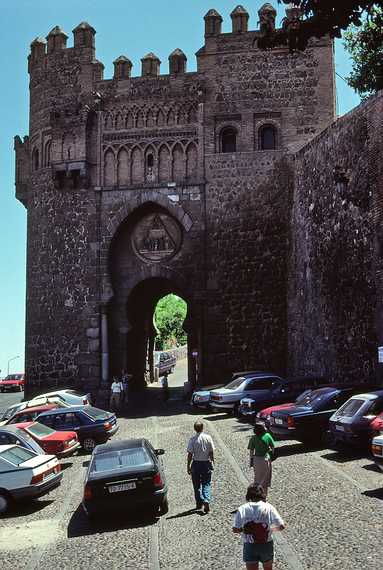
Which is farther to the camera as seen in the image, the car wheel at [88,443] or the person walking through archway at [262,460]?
the car wheel at [88,443]

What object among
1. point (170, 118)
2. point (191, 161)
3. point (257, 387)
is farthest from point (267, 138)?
point (257, 387)

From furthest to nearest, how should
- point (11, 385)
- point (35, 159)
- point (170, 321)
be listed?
point (170, 321) → point (11, 385) → point (35, 159)

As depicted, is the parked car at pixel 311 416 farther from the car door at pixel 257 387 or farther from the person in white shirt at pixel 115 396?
the person in white shirt at pixel 115 396

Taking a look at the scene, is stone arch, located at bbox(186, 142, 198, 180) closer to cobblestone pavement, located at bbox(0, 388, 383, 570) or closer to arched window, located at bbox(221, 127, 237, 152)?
arched window, located at bbox(221, 127, 237, 152)

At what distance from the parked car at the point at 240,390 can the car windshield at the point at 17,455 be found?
9.16 metres

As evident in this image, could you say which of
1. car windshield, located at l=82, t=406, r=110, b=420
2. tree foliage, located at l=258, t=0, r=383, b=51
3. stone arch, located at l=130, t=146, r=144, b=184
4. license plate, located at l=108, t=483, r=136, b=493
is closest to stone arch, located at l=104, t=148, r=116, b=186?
stone arch, located at l=130, t=146, r=144, b=184

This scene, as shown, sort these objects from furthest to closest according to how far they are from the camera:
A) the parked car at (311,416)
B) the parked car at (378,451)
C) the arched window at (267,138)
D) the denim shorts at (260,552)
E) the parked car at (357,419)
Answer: the arched window at (267,138) → the parked car at (311,416) → the parked car at (357,419) → the parked car at (378,451) → the denim shorts at (260,552)

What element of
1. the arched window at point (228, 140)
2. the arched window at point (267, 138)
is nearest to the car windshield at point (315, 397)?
the arched window at point (267, 138)

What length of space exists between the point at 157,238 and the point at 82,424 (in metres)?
13.0

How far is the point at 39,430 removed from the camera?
14609 millimetres

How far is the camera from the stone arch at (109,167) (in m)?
28.0

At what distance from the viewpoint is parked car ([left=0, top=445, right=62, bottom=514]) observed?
10.9 m

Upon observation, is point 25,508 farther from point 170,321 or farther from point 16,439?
point 170,321

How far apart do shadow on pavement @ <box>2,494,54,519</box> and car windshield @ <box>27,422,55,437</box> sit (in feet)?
8.97
